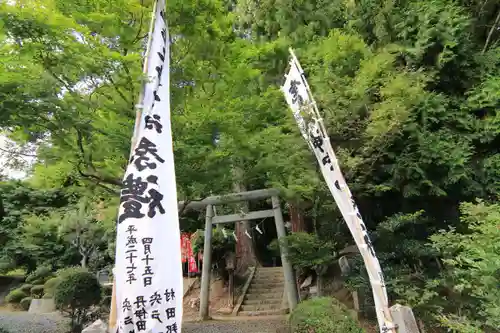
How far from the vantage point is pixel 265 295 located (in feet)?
41.6

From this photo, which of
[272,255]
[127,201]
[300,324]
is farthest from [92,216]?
[127,201]

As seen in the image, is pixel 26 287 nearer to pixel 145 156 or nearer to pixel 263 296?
pixel 263 296

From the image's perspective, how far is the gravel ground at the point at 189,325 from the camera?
8562 millimetres

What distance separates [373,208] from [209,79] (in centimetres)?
588

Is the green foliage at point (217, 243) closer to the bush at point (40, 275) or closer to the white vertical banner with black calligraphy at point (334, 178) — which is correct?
the bush at point (40, 275)

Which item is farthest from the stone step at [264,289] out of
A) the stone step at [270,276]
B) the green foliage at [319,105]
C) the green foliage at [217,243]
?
the green foliage at [319,105]

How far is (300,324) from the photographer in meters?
5.50

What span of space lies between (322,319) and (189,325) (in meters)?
5.83

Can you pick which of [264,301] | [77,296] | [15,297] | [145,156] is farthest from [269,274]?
[145,156]

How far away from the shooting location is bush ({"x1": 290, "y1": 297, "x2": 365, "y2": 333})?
17.4ft

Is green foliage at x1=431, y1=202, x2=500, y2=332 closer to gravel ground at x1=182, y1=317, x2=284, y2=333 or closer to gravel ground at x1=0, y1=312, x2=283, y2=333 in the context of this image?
gravel ground at x1=0, y1=312, x2=283, y2=333

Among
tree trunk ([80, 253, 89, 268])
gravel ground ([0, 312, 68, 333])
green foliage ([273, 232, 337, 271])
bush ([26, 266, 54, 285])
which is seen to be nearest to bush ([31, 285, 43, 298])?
bush ([26, 266, 54, 285])

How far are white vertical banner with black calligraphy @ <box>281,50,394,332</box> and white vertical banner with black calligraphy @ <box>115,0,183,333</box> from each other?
2286mm

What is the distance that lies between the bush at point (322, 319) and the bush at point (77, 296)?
13.3 ft
